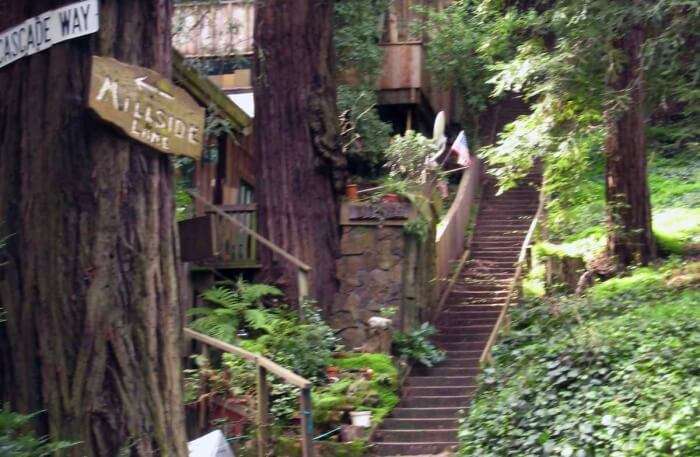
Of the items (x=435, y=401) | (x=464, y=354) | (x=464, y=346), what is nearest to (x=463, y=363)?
(x=464, y=354)

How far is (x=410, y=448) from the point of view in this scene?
1223 cm

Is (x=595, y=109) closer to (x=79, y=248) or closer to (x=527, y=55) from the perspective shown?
(x=527, y=55)

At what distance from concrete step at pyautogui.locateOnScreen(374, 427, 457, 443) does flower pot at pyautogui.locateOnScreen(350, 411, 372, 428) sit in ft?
1.39

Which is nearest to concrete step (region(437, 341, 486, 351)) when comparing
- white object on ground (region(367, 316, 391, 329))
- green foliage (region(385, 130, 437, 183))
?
white object on ground (region(367, 316, 391, 329))

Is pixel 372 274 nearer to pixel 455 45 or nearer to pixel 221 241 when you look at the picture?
pixel 221 241

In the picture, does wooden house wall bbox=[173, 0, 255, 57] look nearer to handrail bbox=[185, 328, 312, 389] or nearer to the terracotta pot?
the terracotta pot

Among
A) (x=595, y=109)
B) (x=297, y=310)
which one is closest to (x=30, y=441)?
(x=297, y=310)

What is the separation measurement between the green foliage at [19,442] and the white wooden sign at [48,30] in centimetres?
202

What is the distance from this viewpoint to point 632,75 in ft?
49.2

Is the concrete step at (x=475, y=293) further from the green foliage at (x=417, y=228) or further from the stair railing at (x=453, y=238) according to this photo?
the green foliage at (x=417, y=228)

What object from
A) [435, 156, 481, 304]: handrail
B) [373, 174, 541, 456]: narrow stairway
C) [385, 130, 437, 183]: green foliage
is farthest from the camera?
[435, 156, 481, 304]: handrail

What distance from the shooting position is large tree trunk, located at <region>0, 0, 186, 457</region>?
5.62 m

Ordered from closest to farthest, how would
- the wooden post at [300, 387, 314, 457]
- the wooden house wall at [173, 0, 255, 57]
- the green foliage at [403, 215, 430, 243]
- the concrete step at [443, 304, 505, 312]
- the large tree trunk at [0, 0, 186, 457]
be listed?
1. the large tree trunk at [0, 0, 186, 457]
2. the wooden post at [300, 387, 314, 457]
3. the green foliage at [403, 215, 430, 243]
4. the concrete step at [443, 304, 505, 312]
5. the wooden house wall at [173, 0, 255, 57]

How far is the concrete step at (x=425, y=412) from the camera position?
1324 cm
